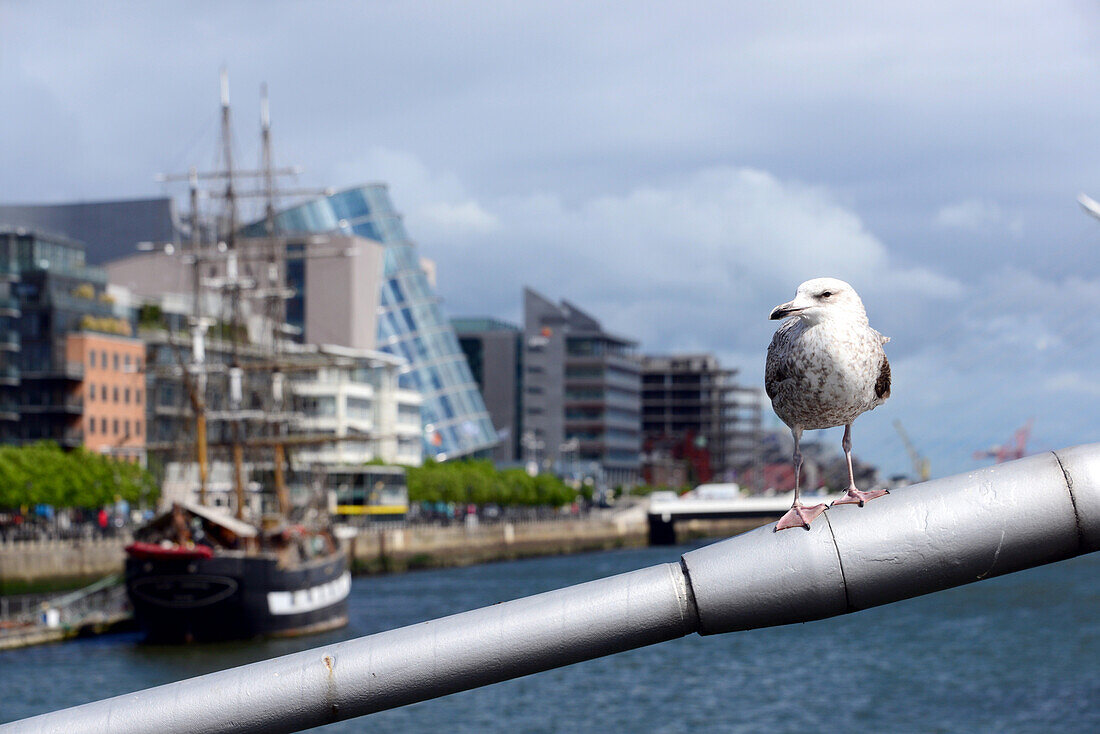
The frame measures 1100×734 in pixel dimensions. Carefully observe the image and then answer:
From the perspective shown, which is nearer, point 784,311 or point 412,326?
point 784,311

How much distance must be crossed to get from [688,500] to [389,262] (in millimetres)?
31678

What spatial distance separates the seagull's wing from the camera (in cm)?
370

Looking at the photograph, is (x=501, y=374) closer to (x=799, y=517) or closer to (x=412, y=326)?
(x=412, y=326)

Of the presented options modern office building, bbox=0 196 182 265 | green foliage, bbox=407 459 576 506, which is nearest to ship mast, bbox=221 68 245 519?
green foliage, bbox=407 459 576 506

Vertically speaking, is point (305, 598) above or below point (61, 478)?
below

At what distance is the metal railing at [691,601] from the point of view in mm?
2953

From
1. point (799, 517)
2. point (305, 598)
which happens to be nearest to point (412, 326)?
point (305, 598)

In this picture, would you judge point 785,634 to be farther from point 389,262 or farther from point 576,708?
point 389,262

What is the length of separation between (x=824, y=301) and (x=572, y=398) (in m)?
168

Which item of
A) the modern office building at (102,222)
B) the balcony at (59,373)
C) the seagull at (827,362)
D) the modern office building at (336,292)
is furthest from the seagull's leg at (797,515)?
the modern office building at (102,222)

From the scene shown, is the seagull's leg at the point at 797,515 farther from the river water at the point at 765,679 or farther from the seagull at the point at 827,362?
the river water at the point at 765,679

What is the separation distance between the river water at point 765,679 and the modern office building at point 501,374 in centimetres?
10801

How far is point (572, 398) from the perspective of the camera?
172 metres

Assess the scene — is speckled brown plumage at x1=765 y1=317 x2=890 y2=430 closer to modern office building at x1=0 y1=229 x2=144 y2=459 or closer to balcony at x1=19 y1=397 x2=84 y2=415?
modern office building at x1=0 y1=229 x2=144 y2=459
